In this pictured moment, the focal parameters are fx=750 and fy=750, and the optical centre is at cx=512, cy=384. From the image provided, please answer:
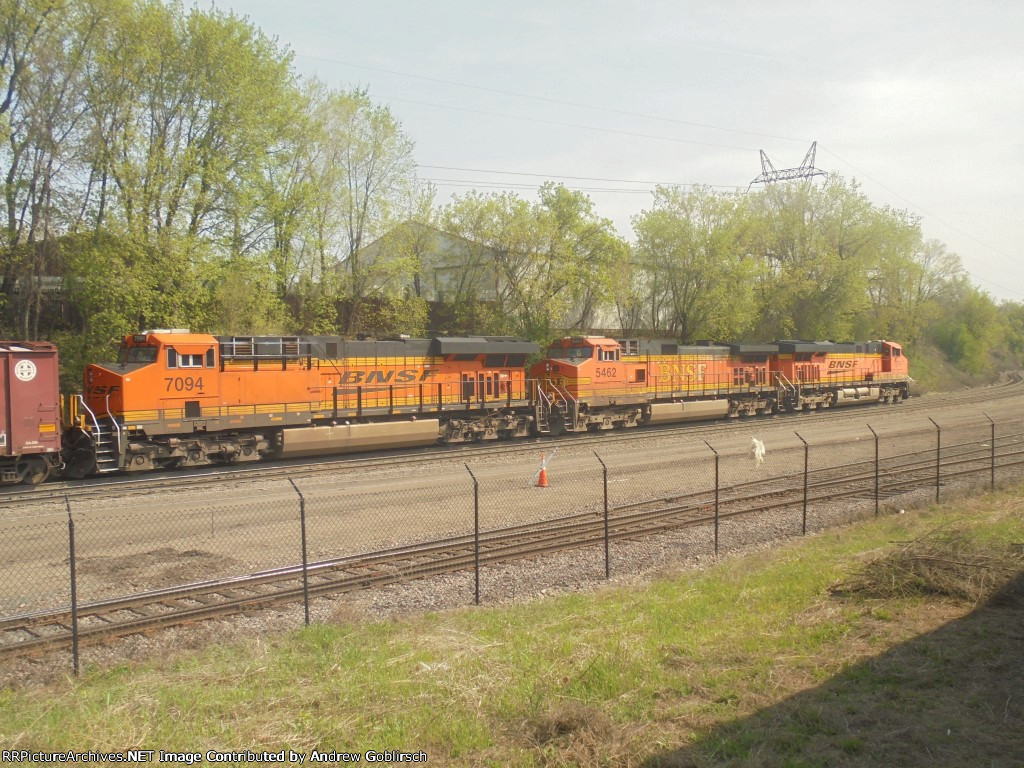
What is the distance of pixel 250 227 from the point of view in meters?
30.9

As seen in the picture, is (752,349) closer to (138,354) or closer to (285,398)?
(285,398)

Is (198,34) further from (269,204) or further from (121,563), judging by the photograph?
(121,563)

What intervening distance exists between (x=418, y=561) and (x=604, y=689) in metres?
6.20

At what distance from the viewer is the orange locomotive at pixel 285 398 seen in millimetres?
20016

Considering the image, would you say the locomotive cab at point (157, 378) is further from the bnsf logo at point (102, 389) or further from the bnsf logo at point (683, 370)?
the bnsf logo at point (683, 370)

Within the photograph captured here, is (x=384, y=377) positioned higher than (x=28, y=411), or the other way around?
(x=384, y=377)

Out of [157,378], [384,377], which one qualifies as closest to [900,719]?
[157,378]

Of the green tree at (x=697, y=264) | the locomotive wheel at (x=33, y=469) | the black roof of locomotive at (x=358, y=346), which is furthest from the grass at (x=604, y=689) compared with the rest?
the green tree at (x=697, y=264)

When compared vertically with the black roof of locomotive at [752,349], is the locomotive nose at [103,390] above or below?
below

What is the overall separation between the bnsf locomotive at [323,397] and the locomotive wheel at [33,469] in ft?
0.10

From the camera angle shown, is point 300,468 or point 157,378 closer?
point 157,378

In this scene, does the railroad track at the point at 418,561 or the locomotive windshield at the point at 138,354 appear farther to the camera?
the locomotive windshield at the point at 138,354

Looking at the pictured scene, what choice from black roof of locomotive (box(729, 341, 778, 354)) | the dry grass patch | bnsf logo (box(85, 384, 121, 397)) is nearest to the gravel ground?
the dry grass patch

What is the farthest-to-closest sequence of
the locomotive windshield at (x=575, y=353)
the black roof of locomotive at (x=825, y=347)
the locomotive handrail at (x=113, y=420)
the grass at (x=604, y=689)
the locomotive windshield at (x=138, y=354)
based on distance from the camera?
the black roof of locomotive at (x=825, y=347)
the locomotive windshield at (x=575, y=353)
the locomotive windshield at (x=138, y=354)
the locomotive handrail at (x=113, y=420)
the grass at (x=604, y=689)
